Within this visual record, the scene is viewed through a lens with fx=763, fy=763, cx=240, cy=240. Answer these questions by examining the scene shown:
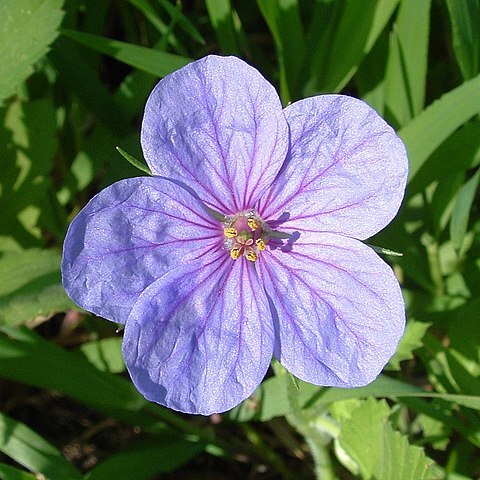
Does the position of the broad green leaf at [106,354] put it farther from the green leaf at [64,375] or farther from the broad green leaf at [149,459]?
the broad green leaf at [149,459]

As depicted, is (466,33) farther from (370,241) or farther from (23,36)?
(23,36)

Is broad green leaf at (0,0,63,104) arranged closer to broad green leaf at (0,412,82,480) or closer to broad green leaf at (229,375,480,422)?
broad green leaf at (0,412,82,480)

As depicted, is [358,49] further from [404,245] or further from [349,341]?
[349,341]

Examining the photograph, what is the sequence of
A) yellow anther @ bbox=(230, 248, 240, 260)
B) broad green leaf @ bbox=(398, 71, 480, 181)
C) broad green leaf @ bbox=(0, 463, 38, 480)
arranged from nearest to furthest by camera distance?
yellow anther @ bbox=(230, 248, 240, 260) → broad green leaf @ bbox=(0, 463, 38, 480) → broad green leaf @ bbox=(398, 71, 480, 181)

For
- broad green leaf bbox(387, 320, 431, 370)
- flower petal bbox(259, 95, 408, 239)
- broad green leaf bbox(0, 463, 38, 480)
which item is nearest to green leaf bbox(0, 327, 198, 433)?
broad green leaf bbox(0, 463, 38, 480)

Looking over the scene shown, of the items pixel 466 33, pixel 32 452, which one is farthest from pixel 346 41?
pixel 32 452

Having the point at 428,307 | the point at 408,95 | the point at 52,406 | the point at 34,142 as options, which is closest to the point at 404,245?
the point at 428,307
